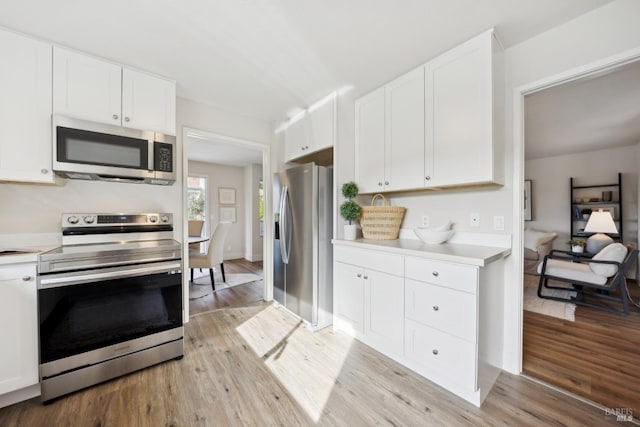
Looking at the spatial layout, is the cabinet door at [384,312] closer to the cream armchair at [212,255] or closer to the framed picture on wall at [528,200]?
the cream armchair at [212,255]

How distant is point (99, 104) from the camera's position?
193cm

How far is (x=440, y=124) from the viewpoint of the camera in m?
1.89

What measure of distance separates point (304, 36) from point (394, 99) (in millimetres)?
907

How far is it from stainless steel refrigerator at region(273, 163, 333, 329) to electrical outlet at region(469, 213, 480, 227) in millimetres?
1279

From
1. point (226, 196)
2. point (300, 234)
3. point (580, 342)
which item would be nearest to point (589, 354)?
point (580, 342)

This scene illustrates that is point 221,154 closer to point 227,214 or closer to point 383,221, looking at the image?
point 227,214

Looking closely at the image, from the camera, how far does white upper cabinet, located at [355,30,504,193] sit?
1.67m

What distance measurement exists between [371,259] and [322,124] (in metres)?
1.54

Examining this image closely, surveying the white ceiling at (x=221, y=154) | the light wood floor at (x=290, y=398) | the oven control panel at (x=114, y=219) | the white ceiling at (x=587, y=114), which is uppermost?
the white ceiling at (x=587, y=114)

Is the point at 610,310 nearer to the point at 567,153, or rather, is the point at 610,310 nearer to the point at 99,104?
the point at 567,153

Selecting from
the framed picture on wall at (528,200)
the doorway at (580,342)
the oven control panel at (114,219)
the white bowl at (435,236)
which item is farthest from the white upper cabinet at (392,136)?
the framed picture on wall at (528,200)

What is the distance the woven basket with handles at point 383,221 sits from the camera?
2314 mm

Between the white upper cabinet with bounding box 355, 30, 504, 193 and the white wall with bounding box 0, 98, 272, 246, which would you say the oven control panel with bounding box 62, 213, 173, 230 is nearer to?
the white wall with bounding box 0, 98, 272, 246

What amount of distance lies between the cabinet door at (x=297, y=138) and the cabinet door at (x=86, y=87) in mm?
1672
